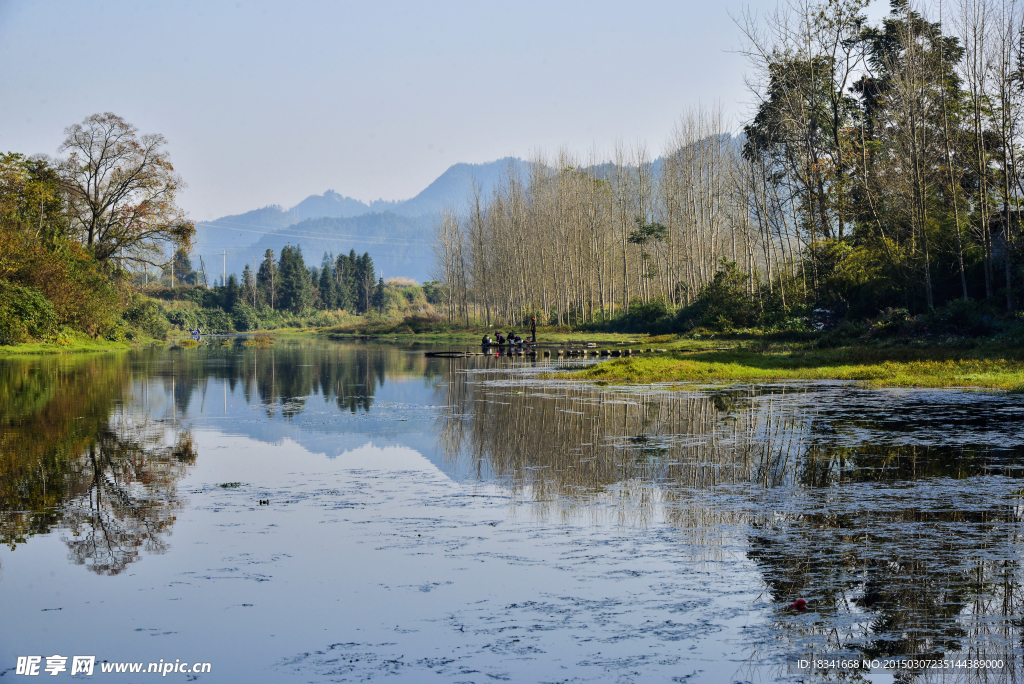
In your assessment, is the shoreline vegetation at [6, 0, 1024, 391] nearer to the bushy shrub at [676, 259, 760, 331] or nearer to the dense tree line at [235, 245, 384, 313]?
the bushy shrub at [676, 259, 760, 331]

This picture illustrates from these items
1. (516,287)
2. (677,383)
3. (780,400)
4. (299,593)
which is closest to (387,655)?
(299,593)

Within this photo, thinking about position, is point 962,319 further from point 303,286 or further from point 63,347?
point 303,286

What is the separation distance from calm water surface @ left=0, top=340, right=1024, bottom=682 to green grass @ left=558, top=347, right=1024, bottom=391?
13.9ft

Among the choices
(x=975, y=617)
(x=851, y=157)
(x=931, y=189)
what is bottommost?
(x=975, y=617)

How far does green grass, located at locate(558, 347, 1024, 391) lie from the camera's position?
57.8ft

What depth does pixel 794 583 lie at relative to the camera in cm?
531

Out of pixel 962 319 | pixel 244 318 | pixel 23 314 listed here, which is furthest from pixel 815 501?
pixel 244 318

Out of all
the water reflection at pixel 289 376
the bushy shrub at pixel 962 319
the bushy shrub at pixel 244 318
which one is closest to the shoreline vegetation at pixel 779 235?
the bushy shrub at pixel 962 319

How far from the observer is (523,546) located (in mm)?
6371

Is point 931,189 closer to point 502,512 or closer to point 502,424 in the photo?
point 502,424

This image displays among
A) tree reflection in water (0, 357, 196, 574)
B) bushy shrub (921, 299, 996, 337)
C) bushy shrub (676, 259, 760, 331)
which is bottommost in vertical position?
tree reflection in water (0, 357, 196, 574)

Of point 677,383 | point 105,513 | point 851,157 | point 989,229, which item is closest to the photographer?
point 105,513

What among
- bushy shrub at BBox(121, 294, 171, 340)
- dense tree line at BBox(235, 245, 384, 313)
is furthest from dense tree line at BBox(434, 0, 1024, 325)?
dense tree line at BBox(235, 245, 384, 313)

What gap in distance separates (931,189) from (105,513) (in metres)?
30.8
